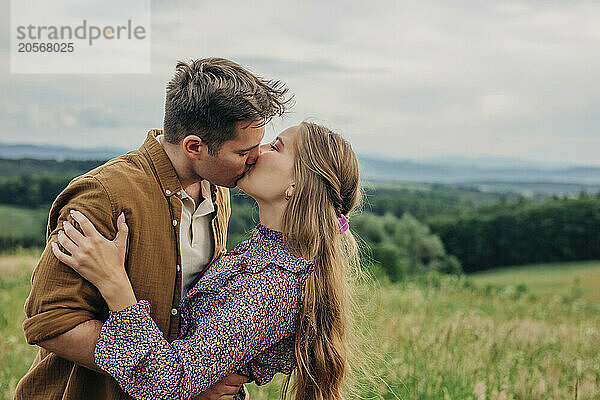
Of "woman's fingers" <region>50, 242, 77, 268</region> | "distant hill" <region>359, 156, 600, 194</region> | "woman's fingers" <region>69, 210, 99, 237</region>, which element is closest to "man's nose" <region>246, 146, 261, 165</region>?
"woman's fingers" <region>69, 210, 99, 237</region>

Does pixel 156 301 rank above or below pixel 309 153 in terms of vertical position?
below

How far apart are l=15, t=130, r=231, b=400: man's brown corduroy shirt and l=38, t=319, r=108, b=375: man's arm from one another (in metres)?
0.03

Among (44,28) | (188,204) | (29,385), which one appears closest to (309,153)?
(188,204)

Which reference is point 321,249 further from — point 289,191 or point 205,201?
point 205,201

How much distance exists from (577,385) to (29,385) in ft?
11.8

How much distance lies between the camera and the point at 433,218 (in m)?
21.4

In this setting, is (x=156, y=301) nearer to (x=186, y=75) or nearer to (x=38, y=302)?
(x=38, y=302)

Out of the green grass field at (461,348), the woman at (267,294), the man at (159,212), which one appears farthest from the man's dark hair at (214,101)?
the green grass field at (461,348)

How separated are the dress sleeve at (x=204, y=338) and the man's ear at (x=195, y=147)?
0.55m

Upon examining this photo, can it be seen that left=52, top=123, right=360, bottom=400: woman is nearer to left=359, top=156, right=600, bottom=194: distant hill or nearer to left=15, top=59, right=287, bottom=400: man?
left=15, top=59, right=287, bottom=400: man

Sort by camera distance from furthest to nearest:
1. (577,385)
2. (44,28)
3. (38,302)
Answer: (44,28)
(577,385)
(38,302)

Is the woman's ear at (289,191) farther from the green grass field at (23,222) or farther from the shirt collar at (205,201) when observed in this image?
the green grass field at (23,222)

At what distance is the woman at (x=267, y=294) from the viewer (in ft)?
8.43

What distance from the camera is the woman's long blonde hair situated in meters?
3.09
